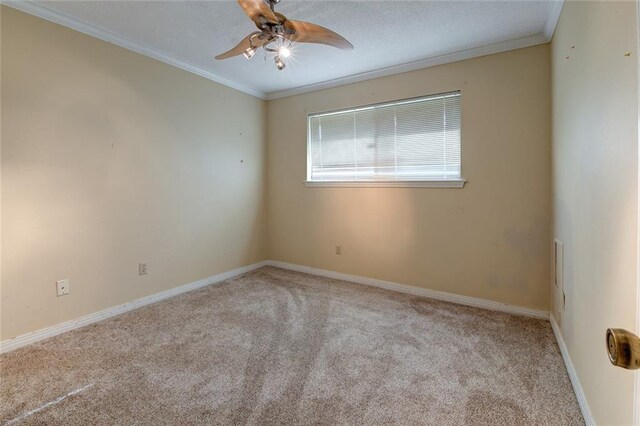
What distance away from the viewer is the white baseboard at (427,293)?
2.71 meters

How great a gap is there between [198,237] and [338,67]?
8.14 feet

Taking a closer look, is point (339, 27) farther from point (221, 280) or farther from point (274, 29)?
point (221, 280)

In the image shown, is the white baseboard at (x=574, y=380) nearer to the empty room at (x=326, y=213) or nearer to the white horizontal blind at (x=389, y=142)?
the empty room at (x=326, y=213)

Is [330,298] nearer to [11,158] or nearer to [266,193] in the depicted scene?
[266,193]

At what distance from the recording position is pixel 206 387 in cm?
172

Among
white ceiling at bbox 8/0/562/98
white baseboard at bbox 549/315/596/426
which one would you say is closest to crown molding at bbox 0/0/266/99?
white ceiling at bbox 8/0/562/98

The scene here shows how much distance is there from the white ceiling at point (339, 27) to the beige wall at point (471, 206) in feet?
0.71

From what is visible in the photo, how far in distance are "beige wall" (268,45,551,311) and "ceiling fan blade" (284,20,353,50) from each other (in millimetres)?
1593

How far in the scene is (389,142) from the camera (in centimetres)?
341

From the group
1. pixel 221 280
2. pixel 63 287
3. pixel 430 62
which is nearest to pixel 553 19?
pixel 430 62

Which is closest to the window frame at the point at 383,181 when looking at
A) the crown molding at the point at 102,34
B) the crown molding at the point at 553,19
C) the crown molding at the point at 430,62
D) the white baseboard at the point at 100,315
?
the crown molding at the point at 430,62

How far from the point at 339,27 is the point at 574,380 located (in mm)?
2891

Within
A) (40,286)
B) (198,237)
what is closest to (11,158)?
(40,286)

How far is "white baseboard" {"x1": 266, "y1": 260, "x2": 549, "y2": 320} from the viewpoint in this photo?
8.88ft
